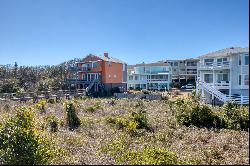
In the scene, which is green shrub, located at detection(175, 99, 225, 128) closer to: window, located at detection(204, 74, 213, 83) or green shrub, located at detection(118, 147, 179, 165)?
green shrub, located at detection(118, 147, 179, 165)

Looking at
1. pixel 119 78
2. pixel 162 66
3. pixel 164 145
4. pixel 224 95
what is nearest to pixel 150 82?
pixel 162 66

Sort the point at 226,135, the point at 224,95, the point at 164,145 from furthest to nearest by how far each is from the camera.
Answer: the point at 224,95 < the point at 226,135 < the point at 164,145

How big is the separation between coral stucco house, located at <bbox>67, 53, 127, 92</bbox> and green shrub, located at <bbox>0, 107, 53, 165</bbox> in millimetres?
46129

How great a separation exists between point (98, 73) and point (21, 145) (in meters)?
50.6

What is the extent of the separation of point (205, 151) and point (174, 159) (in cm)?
237

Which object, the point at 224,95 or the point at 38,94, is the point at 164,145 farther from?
the point at 38,94

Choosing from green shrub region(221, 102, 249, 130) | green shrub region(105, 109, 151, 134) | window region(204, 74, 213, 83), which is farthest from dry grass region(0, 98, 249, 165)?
window region(204, 74, 213, 83)

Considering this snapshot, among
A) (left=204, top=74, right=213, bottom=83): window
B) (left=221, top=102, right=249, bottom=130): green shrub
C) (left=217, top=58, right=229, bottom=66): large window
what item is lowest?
(left=221, top=102, right=249, bottom=130): green shrub

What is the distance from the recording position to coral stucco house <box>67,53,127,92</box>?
6231cm

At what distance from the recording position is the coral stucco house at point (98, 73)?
62.3 metres

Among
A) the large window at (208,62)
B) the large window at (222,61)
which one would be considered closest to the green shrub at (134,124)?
the large window at (222,61)

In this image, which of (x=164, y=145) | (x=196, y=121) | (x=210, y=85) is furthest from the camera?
(x=210, y=85)

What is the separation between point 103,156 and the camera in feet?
47.4

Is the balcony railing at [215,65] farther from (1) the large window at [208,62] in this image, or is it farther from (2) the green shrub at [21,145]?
(2) the green shrub at [21,145]
